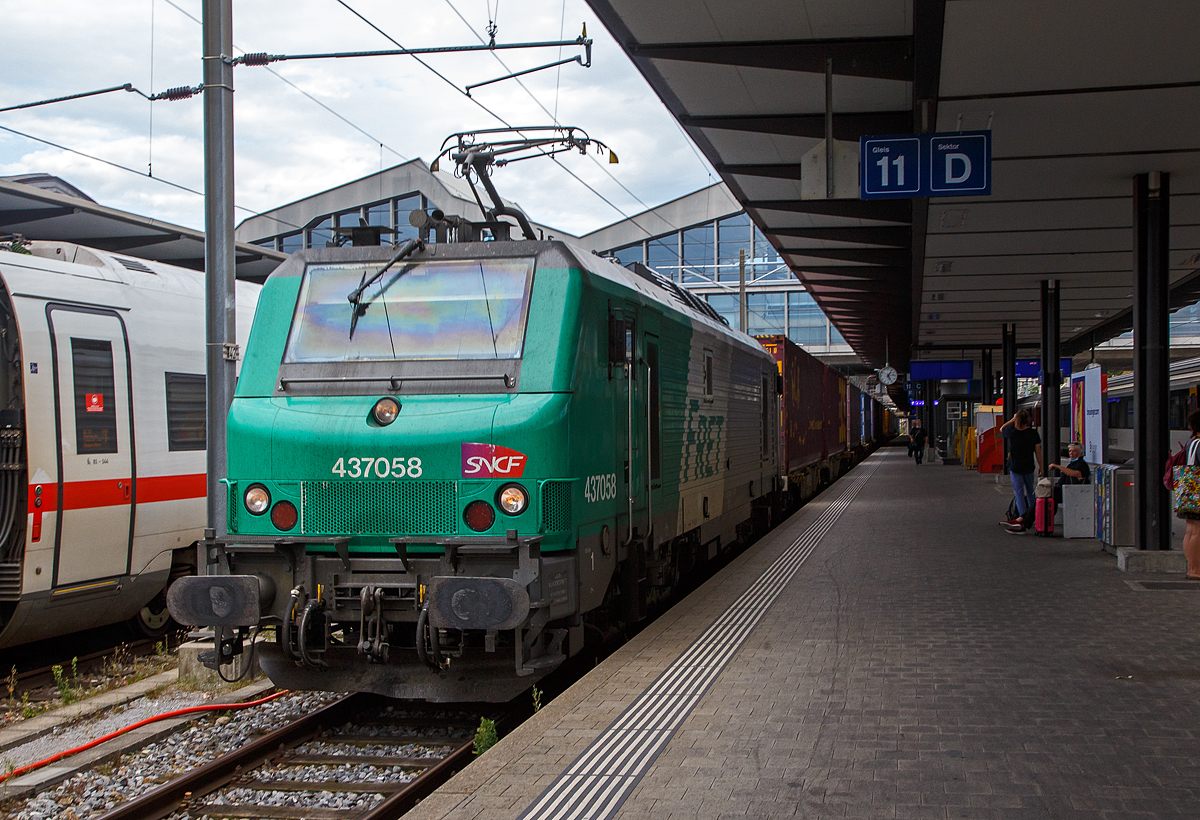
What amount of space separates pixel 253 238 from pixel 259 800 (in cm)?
5005

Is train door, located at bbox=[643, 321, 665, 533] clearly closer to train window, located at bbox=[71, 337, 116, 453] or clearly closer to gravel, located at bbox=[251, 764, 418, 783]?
gravel, located at bbox=[251, 764, 418, 783]

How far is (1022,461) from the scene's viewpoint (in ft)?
50.0

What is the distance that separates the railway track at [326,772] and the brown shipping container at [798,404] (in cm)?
1128

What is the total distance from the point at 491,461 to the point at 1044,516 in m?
11.4

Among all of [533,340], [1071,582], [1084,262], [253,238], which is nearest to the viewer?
[533,340]

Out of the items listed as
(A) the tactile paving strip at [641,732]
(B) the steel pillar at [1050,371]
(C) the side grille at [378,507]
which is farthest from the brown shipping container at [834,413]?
(C) the side grille at [378,507]

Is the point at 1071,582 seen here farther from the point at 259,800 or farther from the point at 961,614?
the point at 259,800

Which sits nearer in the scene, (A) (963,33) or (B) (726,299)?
(A) (963,33)

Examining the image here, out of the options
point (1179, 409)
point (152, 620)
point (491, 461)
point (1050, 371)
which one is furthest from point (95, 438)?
point (1179, 409)

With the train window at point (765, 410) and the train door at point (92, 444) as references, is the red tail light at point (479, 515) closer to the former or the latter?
the train door at point (92, 444)

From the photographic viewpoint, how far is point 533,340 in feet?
21.4

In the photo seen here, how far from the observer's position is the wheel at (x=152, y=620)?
378 inches

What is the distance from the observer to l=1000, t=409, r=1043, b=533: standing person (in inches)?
591

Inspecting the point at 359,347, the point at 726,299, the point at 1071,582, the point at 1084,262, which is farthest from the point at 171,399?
the point at 726,299
